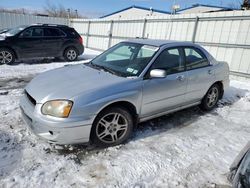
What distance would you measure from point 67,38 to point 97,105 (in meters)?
8.23

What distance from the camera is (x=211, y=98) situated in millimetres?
5141

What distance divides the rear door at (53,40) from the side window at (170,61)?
728 cm

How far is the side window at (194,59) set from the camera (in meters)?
4.43

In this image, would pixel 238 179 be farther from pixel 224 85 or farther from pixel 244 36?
pixel 244 36

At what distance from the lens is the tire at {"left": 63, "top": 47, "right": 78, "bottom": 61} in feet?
34.9

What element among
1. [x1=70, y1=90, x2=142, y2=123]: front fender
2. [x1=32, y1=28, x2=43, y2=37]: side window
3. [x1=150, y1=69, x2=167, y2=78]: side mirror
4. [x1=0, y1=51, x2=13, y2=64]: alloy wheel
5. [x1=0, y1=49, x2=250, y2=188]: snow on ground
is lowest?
[x1=0, y1=49, x2=250, y2=188]: snow on ground

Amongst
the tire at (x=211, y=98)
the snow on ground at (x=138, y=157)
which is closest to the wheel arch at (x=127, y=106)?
the snow on ground at (x=138, y=157)

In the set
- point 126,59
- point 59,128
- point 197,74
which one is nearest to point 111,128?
point 59,128

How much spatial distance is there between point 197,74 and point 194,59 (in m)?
0.33

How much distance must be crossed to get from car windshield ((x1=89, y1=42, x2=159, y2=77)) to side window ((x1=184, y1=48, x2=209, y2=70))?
0.81m

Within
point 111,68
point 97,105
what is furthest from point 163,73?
point 97,105

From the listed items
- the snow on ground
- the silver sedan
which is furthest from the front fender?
the snow on ground

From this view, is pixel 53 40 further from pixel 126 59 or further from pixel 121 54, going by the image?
pixel 126 59

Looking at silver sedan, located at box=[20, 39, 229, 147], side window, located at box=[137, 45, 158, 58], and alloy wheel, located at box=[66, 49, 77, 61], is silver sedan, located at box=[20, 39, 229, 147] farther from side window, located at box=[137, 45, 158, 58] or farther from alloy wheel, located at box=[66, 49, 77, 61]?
alloy wheel, located at box=[66, 49, 77, 61]
